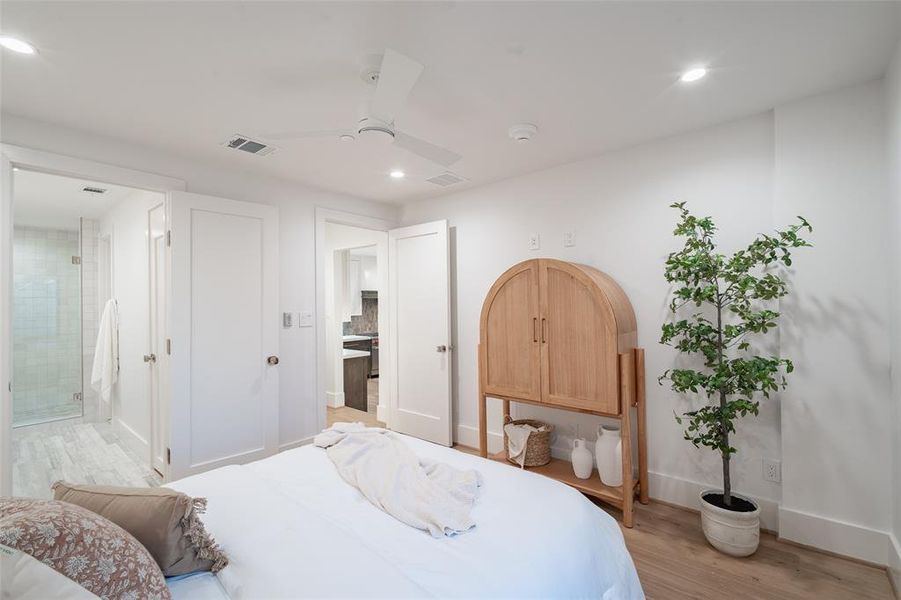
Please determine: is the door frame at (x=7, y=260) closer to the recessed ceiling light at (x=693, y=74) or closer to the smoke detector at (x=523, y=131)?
the smoke detector at (x=523, y=131)

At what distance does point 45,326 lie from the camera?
15.8 feet

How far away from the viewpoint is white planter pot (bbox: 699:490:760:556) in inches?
85.4

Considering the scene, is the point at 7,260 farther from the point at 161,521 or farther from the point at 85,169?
the point at 161,521

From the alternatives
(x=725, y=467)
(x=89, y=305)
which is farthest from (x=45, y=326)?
(x=725, y=467)

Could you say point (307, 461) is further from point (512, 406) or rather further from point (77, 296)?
point (77, 296)

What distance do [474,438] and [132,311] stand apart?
137 inches

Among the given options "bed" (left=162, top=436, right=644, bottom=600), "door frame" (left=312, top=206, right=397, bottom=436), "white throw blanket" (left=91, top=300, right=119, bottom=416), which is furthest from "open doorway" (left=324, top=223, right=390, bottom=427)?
"bed" (left=162, top=436, right=644, bottom=600)

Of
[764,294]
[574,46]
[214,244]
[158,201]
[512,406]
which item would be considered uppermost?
[574,46]

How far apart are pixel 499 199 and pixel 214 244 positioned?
92.0 inches

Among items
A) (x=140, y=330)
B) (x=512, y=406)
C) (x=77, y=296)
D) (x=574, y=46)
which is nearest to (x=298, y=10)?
(x=574, y=46)

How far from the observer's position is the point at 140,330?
3.75 metres

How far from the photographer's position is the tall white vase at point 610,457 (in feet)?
8.85

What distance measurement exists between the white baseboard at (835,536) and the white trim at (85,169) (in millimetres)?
4399

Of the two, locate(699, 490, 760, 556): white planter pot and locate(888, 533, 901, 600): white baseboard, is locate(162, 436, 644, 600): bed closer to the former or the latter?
locate(699, 490, 760, 556): white planter pot
